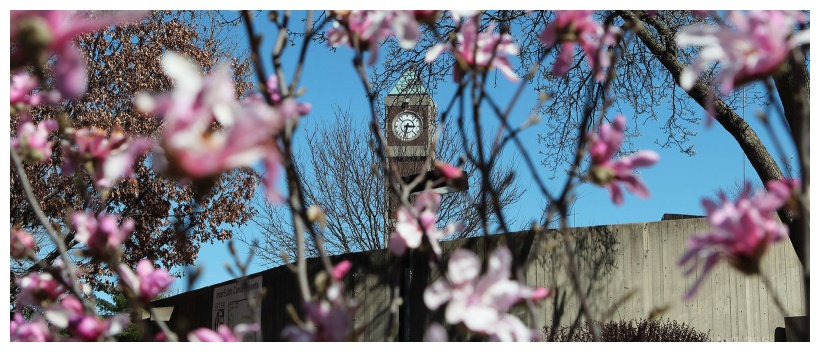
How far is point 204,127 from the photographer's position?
1.43 ft

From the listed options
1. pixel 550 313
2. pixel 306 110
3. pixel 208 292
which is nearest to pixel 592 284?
pixel 550 313

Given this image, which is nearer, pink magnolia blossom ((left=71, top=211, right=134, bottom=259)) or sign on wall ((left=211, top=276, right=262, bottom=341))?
pink magnolia blossom ((left=71, top=211, right=134, bottom=259))

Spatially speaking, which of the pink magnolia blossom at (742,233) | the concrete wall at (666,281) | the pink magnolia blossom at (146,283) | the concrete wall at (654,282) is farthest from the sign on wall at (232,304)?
the pink magnolia blossom at (742,233)

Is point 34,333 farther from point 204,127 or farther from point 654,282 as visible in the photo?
point 654,282

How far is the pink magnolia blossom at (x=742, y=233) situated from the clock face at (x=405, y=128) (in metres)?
12.7

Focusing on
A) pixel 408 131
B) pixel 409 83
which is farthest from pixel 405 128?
pixel 409 83

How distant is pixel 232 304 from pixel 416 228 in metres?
7.06

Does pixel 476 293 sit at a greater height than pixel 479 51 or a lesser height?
lesser

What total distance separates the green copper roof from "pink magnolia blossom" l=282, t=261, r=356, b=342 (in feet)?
17.6

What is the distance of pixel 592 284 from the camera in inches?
228

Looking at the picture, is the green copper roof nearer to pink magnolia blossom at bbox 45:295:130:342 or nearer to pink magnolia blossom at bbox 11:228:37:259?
pink magnolia blossom at bbox 11:228:37:259

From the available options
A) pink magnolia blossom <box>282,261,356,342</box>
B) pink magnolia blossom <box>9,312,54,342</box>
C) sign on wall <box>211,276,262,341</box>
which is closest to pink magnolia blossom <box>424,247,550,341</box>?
pink magnolia blossom <box>282,261,356,342</box>

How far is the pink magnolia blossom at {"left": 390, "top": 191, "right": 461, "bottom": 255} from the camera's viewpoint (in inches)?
29.9
